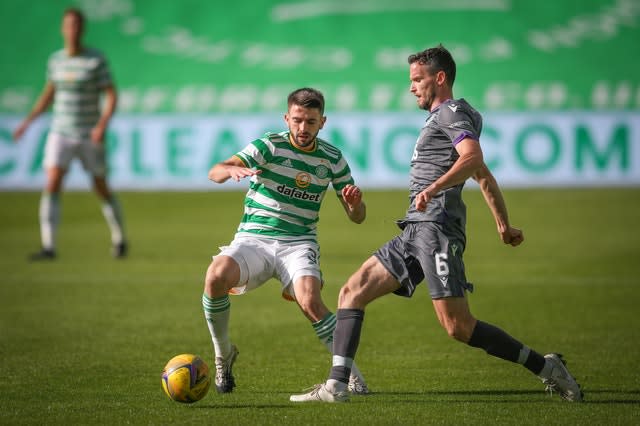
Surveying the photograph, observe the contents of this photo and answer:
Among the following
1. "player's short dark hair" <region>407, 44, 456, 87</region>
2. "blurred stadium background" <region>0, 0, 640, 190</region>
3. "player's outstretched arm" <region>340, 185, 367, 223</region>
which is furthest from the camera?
"blurred stadium background" <region>0, 0, 640, 190</region>

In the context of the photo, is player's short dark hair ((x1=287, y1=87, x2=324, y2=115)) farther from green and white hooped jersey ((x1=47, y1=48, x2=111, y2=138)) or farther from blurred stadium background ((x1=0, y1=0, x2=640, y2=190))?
blurred stadium background ((x1=0, y1=0, x2=640, y2=190))

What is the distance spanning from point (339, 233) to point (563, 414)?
11332 millimetres

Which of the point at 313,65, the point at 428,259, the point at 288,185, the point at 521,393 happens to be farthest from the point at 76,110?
the point at 313,65

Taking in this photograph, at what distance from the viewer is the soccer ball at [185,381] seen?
19.7 feet

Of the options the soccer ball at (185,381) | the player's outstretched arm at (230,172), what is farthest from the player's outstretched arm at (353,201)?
the soccer ball at (185,381)

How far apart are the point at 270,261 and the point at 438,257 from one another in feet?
3.80

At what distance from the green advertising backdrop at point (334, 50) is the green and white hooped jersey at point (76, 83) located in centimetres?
1116

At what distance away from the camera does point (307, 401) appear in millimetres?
6102

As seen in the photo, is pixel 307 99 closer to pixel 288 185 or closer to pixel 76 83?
pixel 288 185

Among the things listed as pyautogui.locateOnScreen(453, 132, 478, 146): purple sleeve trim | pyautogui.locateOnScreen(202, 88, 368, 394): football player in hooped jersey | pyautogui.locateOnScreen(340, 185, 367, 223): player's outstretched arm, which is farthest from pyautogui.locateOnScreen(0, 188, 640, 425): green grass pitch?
pyautogui.locateOnScreen(453, 132, 478, 146): purple sleeve trim

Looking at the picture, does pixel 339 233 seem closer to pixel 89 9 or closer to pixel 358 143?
pixel 358 143

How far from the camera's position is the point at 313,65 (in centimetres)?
2558

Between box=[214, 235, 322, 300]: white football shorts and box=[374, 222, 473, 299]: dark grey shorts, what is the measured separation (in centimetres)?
56

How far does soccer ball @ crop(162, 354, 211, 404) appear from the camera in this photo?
237 inches
